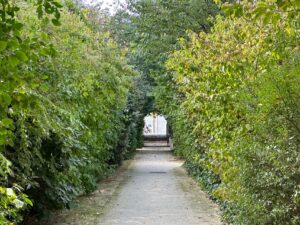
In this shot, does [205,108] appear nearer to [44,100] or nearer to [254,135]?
[254,135]

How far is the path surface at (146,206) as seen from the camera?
8.73 metres

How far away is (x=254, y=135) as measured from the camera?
5.64m

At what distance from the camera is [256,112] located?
5.36 meters

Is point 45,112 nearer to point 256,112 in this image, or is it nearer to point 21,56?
point 256,112

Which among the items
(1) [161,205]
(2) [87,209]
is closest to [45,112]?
(2) [87,209]

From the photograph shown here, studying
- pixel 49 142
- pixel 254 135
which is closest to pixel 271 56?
pixel 254 135

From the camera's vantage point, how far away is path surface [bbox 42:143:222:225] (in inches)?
344

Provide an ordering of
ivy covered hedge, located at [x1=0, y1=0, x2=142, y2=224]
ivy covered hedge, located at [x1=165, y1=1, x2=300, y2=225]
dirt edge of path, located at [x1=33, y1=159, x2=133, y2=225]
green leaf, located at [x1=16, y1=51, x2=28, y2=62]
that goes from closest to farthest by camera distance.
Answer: green leaf, located at [x1=16, y1=51, x2=28, y2=62], ivy covered hedge, located at [x1=0, y1=0, x2=142, y2=224], ivy covered hedge, located at [x1=165, y1=1, x2=300, y2=225], dirt edge of path, located at [x1=33, y1=159, x2=133, y2=225]

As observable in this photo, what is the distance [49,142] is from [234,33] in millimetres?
3505

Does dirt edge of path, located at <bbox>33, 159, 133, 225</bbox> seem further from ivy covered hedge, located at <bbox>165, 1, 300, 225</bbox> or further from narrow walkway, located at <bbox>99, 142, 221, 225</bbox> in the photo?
ivy covered hedge, located at <bbox>165, 1, 300, 225</bbox>

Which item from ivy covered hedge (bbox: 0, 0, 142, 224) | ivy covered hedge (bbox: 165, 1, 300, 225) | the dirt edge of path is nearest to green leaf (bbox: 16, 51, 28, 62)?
ivy covered hedge (bbox: 0, 0, 142, 224)

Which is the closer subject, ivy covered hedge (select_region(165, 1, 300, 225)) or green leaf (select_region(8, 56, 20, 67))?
green leaf (select_region(8, 56, 20, 67))

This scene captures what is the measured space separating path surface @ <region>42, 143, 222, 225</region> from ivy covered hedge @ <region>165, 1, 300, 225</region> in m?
1.83

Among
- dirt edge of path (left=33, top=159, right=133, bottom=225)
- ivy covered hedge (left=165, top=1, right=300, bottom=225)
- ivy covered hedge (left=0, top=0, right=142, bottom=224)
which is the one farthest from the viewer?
dirt edge of path (left=33, top=159, right=133, bottom=225)
